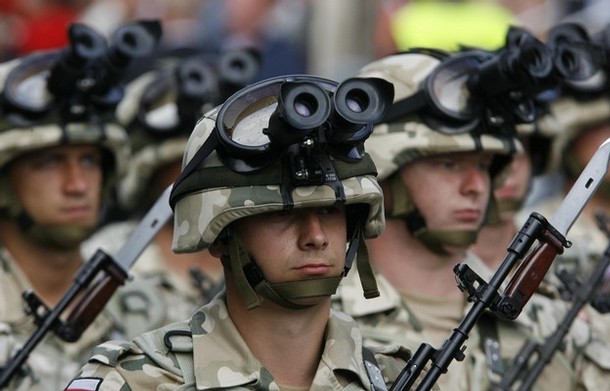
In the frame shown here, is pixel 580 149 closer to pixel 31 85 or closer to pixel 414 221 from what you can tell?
pixel 414 221

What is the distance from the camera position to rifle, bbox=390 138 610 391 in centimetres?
779

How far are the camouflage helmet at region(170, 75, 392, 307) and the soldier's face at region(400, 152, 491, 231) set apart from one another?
7.37 feet

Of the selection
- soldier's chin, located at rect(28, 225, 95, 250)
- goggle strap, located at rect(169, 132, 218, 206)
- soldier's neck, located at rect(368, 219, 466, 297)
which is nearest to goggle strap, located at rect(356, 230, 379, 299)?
goggle strap, located at rect(169, 132, 218, 206)

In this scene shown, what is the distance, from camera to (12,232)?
1168 cm

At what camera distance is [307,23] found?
64.0 feet

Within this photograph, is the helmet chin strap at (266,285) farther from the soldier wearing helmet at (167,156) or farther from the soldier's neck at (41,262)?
the soldier wearing helmet at (167,156)

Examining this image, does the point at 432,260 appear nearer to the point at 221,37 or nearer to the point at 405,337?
the point at 405,337

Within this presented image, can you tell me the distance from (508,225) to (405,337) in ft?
7.43

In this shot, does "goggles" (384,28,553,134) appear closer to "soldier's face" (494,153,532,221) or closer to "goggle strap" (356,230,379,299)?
"soldier's face" (494,153,532,221)

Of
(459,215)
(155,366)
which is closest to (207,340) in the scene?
(155,366)

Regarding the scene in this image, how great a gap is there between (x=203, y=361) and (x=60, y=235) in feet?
12.6

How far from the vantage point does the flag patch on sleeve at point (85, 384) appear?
760cm

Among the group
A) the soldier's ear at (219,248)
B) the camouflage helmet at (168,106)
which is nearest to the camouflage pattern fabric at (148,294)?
the camouflage helmet at (168,106)

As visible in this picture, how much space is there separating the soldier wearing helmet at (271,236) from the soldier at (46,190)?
3.48 m
